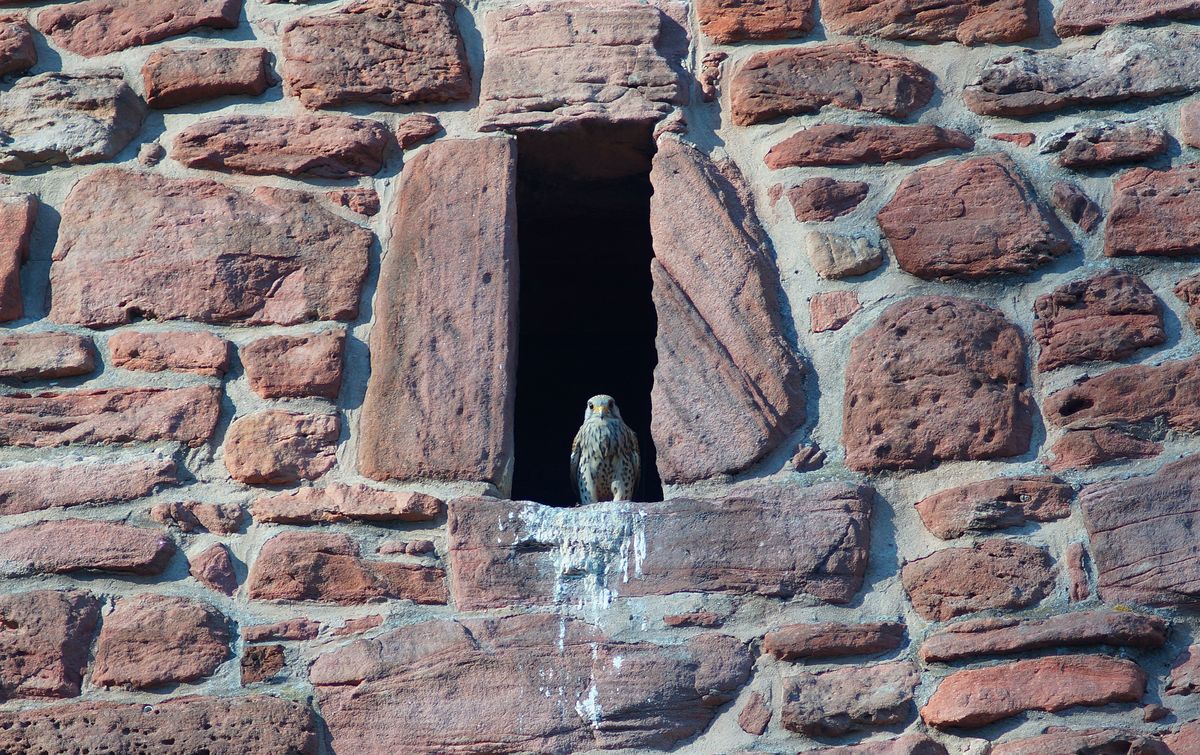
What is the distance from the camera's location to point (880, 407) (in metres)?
3.22

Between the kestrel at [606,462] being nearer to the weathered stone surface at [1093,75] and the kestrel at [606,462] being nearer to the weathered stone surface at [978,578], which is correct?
the weathered stone surface at [978,578]

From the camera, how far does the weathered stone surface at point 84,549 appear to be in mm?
3176

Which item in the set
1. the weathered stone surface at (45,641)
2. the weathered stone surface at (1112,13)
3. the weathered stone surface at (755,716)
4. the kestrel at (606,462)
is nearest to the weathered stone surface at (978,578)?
the weathered stone surface at (755,716)

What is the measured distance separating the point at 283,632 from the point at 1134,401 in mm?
1640

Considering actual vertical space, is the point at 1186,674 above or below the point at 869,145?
below

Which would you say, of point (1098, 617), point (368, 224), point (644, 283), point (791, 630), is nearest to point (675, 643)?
point (791, 630)

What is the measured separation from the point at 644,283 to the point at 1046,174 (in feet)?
4.52

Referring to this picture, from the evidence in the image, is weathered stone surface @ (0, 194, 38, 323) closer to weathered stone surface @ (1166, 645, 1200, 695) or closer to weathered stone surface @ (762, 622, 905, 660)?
weathered stone surface @ (762, 622, 905, 660)

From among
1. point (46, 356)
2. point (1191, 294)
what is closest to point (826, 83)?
point (1191, 294)

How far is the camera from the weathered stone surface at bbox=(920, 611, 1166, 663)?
2.96 m

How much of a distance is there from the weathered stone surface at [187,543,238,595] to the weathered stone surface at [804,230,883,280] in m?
1.27

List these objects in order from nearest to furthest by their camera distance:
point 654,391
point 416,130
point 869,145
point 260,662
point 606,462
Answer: point 260,662
point 654,391
point 869,145
point 416,130
point 606,462

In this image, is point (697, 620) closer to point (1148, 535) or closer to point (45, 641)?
point (1148, 535)

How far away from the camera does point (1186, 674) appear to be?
294 centimetres
